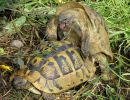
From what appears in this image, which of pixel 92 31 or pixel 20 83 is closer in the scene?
Answer: pixel 20 83

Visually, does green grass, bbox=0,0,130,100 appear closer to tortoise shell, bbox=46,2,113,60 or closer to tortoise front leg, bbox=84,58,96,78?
tortoise front leg, bbox=84,58,96,78

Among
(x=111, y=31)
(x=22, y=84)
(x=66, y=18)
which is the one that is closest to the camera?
(x=22, y=84)

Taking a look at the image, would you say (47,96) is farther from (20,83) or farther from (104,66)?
(104,66)

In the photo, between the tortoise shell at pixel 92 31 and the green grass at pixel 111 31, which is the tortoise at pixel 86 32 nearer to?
the tortoise shell at pixel 92 31

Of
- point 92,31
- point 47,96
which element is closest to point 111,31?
point 92,31

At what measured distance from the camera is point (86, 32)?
12.5 ft

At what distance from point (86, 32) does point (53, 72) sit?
1.83 feet

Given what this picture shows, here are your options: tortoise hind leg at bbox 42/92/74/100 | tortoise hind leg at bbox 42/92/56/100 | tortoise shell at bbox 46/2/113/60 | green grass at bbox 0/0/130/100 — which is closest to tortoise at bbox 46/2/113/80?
tortoise shell at bbox 46/2/113/60

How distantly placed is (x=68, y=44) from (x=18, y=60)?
0.49 meters

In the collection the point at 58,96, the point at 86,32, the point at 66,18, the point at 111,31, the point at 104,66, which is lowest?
the point at 58,96

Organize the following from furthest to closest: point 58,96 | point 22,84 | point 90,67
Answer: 1. point 90,67
2. point 58,96
3. point 22,84

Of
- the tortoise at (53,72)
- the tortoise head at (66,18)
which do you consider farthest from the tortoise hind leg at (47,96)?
the tortoise head at (66,18)

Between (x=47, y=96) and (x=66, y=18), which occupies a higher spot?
(x=66, y=18)

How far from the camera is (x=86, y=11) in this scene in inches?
151
